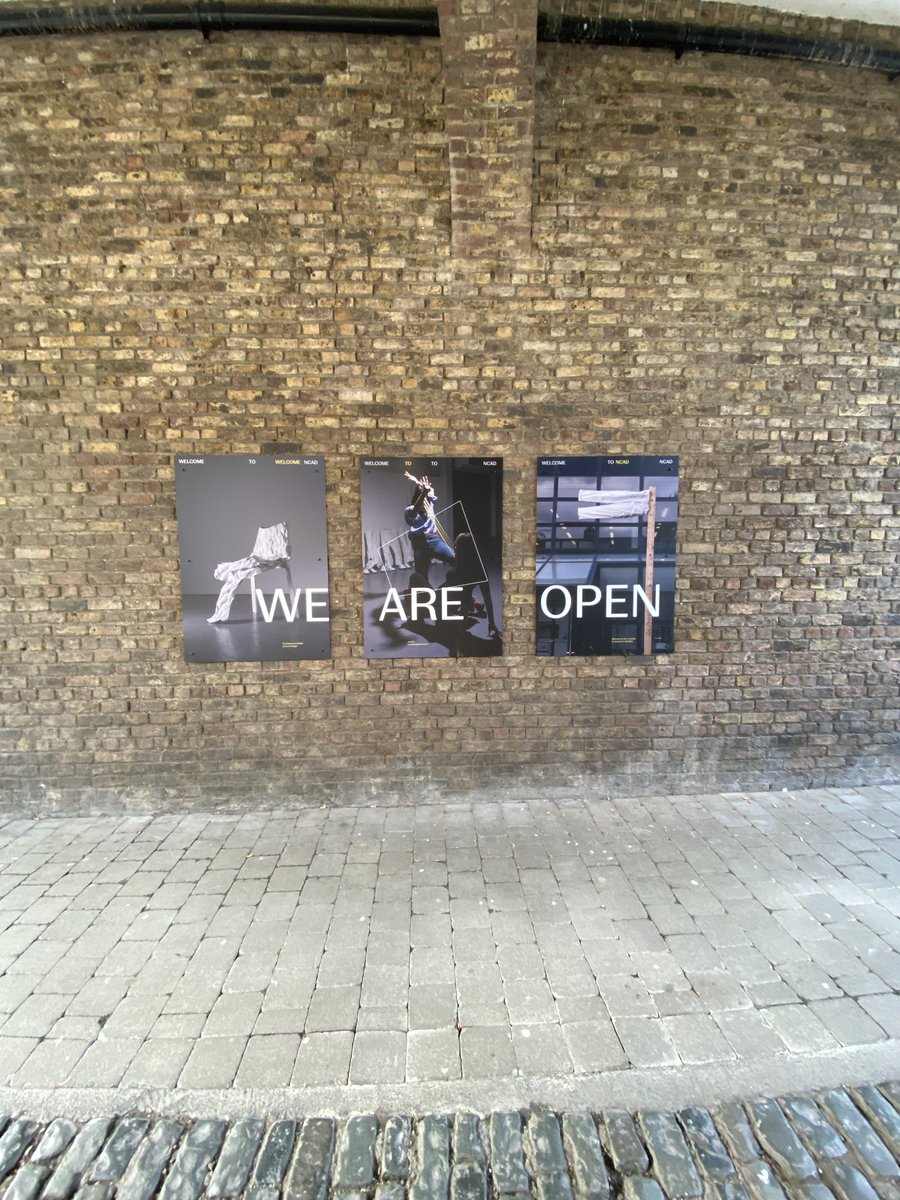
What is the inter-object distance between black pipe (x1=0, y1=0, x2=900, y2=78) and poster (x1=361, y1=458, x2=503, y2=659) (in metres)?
2.75

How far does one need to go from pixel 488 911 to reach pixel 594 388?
11.4 ft

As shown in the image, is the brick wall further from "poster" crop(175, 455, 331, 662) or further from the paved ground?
the paved ground

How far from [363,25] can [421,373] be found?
2156mm

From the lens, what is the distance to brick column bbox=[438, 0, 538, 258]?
3.45 m

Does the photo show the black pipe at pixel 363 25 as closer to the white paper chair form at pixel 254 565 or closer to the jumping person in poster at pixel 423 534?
the jumping person in poster at pixel 423 534

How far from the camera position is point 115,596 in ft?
14.0

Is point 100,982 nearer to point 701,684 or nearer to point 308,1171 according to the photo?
point 308,1171

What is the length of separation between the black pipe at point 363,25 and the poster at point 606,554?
8.92 feet

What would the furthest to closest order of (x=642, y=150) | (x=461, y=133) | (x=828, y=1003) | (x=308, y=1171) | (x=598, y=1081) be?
(x=642, y=150) → (x=461, y=133) → (x=828, y=1003) → (x=598, y=1081) → (x=308, y=1171)

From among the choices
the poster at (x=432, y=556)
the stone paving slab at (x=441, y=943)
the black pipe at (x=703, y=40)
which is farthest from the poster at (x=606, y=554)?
the black pipe at (x=703, y=40)

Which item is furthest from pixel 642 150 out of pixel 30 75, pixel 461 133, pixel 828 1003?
pixel 828 1003

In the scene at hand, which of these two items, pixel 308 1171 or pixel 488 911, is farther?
pixel 488 911

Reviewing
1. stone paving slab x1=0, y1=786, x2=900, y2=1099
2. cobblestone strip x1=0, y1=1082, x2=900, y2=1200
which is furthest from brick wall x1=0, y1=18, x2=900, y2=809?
cobblestone strip x1=0, y1=1082, x2=900, y2=1200

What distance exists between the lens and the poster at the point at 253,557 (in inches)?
165
